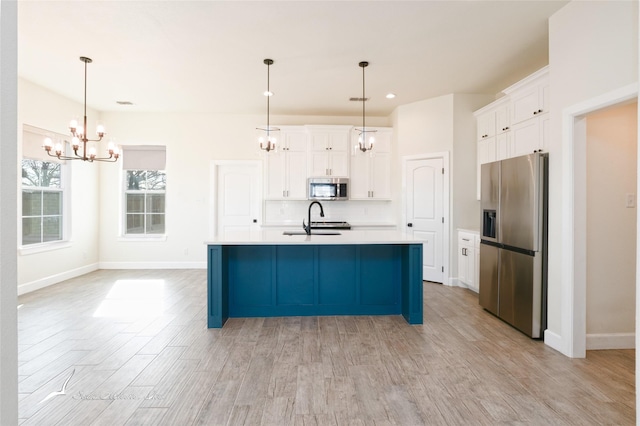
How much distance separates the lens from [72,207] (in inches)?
217

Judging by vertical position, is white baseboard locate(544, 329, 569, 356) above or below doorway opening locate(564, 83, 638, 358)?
below

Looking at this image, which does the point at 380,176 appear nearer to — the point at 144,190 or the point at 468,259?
the point at 468,259

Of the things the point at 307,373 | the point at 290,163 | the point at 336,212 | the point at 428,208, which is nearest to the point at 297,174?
the point at 290,163

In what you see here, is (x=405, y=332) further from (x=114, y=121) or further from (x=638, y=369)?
(x=114, y=121)

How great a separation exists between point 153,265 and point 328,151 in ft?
13.1

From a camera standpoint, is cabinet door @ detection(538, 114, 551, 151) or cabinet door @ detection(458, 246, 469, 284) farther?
cabinet door @ detection(458, 246, 469, 284)

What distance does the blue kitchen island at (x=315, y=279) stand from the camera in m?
3.58

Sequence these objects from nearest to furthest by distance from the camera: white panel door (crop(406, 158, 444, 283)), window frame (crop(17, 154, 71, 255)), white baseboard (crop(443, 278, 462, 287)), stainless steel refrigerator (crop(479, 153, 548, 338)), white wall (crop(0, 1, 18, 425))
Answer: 1. white wall (crop(0, 1, 18, 425))
2. stainless steel refrigerator (crop(479, 153, 548, 338))
3. window frame (crop(17, 154, 71, 255))
4. white baseboard (crop(443, 278, 462, 287))
5. white panel door (crop(406, 158, 444, 283))

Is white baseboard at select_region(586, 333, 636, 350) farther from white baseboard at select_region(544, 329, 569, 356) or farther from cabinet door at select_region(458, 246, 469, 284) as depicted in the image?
cabinet door at select_region(458, 246, 469, 284)

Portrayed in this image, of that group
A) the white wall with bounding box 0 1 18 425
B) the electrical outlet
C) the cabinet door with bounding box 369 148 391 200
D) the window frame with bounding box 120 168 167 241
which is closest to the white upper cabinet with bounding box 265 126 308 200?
the cabinet door with bounding box 369 148 391 200

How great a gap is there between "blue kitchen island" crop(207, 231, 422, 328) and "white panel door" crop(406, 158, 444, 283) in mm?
1773

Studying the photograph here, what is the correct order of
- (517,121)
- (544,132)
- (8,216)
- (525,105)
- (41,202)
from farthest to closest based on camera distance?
(41,202) → (517,121) → (525,105) → (544,132) → (8,216)

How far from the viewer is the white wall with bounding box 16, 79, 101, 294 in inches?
180

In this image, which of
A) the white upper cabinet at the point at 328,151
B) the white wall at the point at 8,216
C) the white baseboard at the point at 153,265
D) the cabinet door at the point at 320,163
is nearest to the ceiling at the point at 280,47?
the white upper cabinet at the point at 328,151
